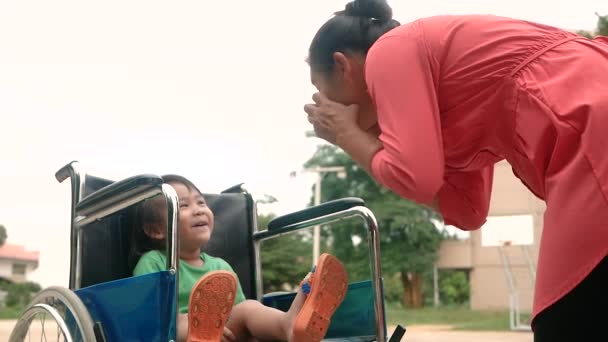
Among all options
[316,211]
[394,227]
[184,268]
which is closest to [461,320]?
[394,227]

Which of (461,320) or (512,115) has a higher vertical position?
(512,115)

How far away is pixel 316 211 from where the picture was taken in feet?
6.00

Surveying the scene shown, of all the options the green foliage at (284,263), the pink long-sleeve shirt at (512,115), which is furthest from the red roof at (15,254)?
the pink long-sleeve shirt at (512,115)

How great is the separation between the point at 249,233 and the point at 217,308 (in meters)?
0.81

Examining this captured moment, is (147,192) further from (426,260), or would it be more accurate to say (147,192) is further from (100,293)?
(426,260)

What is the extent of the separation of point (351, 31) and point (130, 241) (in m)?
1.12

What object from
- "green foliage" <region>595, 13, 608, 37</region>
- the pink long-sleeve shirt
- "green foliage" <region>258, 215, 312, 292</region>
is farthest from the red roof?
the pink long-sleeve shirt

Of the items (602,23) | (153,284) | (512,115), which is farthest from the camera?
(602,23)

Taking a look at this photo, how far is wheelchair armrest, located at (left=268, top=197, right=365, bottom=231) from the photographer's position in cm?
175

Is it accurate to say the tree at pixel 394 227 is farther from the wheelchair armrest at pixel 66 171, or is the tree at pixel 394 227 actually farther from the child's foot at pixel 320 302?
the child's foot at pixel 320 302

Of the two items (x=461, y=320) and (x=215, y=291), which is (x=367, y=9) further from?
(x=461, y=320)

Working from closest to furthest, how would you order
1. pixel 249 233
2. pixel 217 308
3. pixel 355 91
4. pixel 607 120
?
pixel 607 120, pixel 355 91, pixel 217 308, pixel 249 233

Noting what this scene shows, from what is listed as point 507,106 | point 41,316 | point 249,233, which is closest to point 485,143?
point 507,106

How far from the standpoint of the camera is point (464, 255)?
19.2m
